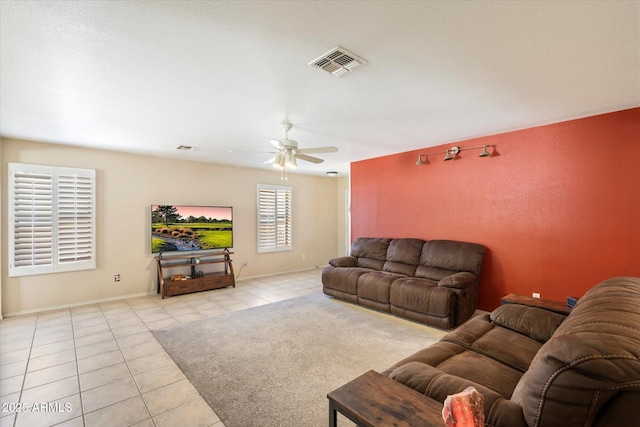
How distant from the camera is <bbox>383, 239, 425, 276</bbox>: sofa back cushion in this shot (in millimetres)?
4641

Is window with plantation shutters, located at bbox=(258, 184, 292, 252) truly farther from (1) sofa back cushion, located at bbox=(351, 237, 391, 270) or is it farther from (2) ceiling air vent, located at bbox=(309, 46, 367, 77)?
(2) ceiling air vent, located at bbox=(309, 46, 367, 77)

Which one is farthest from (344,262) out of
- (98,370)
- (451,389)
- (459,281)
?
(451,389)

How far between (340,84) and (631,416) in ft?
8.17

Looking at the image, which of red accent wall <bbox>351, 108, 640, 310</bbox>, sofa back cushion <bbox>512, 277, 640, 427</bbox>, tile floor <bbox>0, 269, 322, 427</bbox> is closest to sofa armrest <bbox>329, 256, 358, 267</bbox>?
red accent wall <bbox>351, 108, 640, 310</bbox>

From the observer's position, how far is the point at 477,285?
4031mm

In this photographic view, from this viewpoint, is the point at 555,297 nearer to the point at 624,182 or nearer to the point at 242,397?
the point at 624,182

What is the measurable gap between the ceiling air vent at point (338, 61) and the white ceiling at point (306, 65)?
0.18 feet

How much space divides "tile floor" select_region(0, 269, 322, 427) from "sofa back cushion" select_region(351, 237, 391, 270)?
2085 millimetres

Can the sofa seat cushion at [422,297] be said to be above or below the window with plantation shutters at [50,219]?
below

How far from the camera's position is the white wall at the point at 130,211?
4.29m

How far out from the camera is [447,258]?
4.28 m

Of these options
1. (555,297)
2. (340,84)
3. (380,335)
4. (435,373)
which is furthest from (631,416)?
(555,297)

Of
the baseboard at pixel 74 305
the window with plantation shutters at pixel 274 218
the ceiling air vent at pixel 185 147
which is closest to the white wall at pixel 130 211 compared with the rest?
the baseboard at pixel 74 305

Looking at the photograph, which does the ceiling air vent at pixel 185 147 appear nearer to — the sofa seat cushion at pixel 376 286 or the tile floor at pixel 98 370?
the tile floor at pixel 98 370
